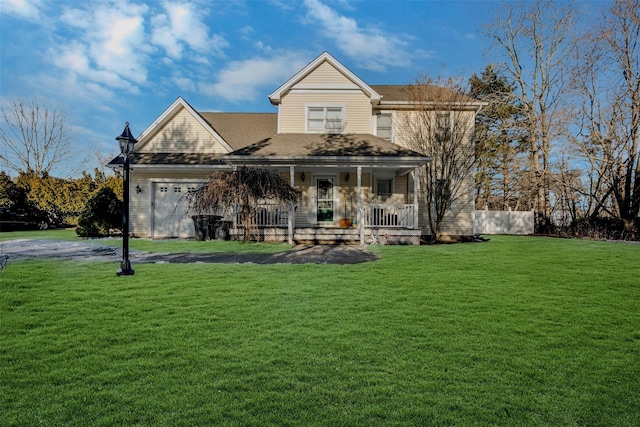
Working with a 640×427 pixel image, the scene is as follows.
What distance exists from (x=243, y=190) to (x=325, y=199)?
15.7 feet

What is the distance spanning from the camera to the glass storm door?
15.7m

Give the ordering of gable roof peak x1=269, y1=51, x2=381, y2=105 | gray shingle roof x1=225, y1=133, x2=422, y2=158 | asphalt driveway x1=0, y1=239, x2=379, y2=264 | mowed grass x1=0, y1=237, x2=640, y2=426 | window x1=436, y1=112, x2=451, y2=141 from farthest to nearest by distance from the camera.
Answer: gable roof peak x1=269, y1=51, x2=381, y2=105 < window x1=436, y1=112, x2=451, y2=141 < gray shingle roof x1=225, y1=133, x2=422, y2=158 < asphalt driveway x1=0, y1=239, x2=379, y2=264 < mowed grass x1=0, y1=237, x2=640, y2=426

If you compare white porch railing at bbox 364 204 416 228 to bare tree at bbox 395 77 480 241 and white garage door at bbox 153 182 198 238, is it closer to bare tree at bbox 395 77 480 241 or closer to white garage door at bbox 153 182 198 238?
bare tree at bbox 395 77 480 241

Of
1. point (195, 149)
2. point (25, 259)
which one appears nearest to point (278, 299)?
point (25, 259)

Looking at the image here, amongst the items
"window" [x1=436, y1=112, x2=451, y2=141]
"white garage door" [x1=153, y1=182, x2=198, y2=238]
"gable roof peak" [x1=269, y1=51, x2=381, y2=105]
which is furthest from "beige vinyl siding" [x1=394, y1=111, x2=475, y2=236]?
"white garage door" [x1=153, y1=182, x2=198, y2=238]

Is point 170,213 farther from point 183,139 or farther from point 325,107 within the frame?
point 325,107

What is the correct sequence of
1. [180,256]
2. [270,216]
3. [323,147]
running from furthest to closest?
[323,147]
[270,216]
[180,256]

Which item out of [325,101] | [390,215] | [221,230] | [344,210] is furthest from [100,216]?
[390,215]

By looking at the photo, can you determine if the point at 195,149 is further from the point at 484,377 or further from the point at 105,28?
the point at 484,377

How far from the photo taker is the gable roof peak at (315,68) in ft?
51.4

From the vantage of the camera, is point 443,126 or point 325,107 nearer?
point 443,126

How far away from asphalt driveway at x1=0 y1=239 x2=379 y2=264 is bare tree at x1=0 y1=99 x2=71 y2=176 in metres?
25.2

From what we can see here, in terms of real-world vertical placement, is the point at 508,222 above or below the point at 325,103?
below

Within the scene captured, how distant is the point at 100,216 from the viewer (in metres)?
14.7
